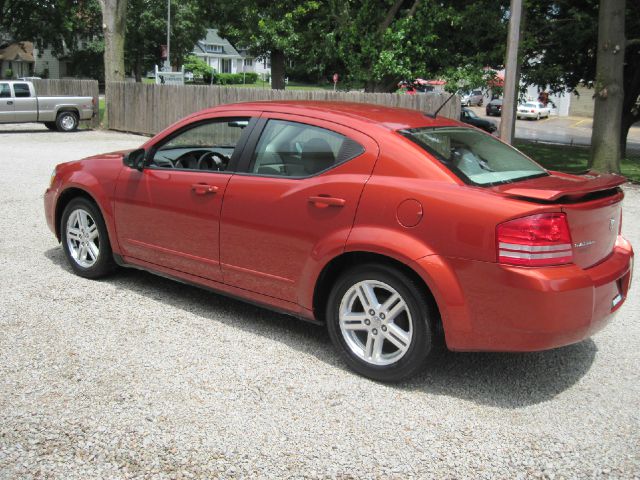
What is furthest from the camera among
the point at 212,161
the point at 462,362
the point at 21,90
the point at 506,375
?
the point at 21,90

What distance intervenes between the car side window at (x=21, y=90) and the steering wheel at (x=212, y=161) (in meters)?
19.5

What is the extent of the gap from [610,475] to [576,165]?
17.4 m

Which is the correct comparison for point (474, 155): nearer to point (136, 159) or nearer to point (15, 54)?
point (136, 159)

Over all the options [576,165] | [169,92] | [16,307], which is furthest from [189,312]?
[169,92]

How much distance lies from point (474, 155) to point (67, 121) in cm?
2156

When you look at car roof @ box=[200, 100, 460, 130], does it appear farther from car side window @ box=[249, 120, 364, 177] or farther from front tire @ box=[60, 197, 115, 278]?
front tire @ box=[60, 197, 115, 278]

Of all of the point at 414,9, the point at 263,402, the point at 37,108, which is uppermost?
the point at 414,9

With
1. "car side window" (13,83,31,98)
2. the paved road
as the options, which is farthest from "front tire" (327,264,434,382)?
the paved road

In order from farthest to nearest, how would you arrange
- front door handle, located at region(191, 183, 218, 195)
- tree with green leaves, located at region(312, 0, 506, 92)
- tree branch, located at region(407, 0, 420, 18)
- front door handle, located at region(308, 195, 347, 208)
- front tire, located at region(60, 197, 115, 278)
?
tree branch, located at region(407, 0, 420, 18)
tree with green leaves, located at region(312, 0, 506, 92)
front tire, located at region(60, 197, 115, 278)
front door handle, located at region(191, 183, 218, 195)
front door handle, located at region(308, 195, 347, 208)

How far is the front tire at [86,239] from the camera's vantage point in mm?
5648

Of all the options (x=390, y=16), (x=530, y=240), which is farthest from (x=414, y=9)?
(x=530, y=240)

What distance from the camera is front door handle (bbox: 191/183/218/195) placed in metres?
4.68

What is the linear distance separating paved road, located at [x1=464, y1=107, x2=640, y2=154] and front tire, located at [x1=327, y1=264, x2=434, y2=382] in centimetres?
2744

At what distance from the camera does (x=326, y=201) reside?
161 inches
